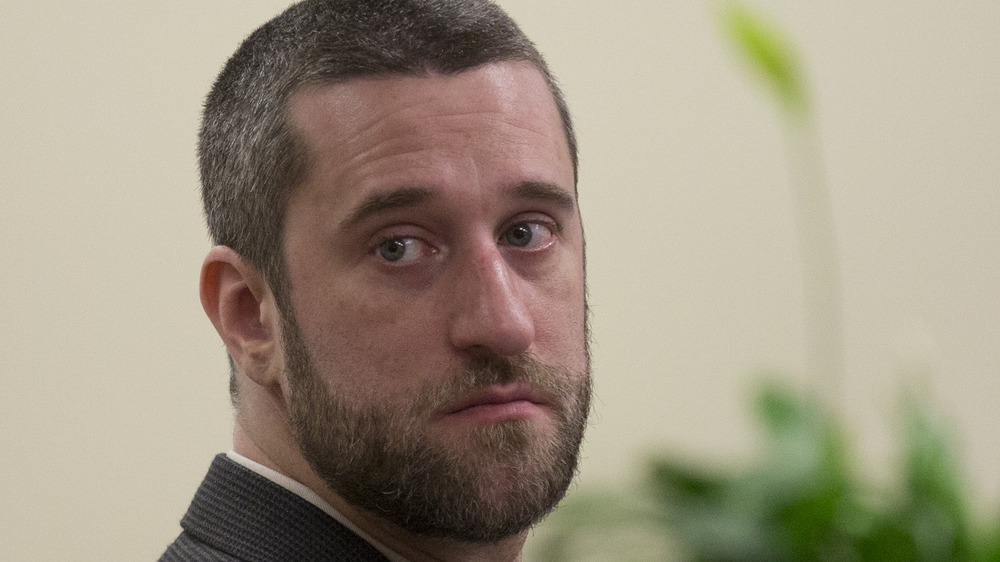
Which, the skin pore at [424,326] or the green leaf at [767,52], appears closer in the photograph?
the skin pore at [424,326]

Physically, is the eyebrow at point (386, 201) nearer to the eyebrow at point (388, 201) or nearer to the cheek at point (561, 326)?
the eyebrow at point (388, 201)

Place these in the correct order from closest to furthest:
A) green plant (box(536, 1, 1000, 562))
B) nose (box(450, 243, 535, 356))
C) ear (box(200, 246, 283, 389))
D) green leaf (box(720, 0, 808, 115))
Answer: nose (box(450, 243, 535, 356)), ear (box(200, 246, 283, 389)), green plant (box(536, 1, 1000, 562)), green leaf (box(720, 0, 808, 115))

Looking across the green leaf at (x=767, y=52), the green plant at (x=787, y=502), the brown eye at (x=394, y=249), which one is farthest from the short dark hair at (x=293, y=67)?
the green leaf at (x=767, y=52)

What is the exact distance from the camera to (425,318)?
1130 mm

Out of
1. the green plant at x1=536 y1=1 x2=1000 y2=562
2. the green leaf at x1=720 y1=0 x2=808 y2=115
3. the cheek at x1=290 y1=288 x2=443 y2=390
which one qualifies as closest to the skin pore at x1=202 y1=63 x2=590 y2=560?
the cheek at x1=290 y1=288 x2=443 y2=390

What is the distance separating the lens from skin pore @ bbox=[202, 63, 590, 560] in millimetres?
1127

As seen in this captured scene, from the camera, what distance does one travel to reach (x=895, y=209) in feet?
8.66

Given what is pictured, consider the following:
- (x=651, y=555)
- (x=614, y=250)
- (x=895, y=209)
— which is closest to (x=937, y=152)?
(x=895, y=209)

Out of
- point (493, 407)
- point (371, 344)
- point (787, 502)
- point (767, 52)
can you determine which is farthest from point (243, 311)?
point (767, 52)

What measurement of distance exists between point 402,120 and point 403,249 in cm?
12

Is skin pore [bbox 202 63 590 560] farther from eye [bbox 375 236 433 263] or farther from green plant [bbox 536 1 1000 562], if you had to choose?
green plant [bbox 536 1 1000 562]

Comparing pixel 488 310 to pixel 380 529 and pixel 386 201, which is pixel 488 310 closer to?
pixel 386 201

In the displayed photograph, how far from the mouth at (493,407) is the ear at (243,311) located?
7.9 inches

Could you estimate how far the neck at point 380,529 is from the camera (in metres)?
1.19
